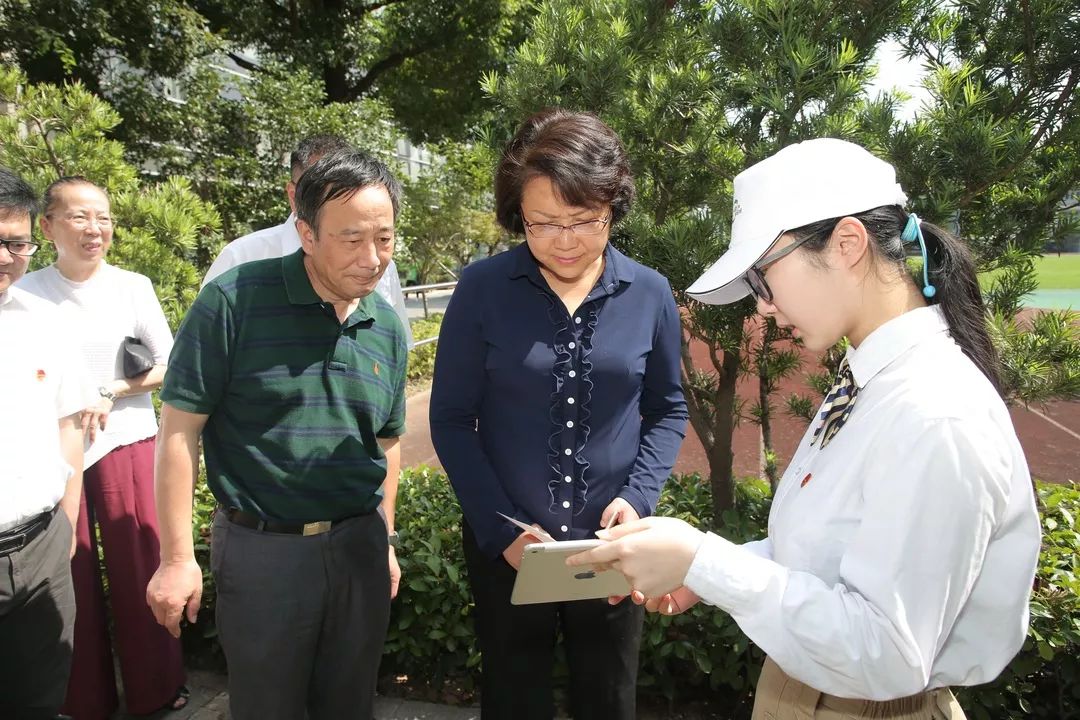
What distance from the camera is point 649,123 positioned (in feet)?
8.72

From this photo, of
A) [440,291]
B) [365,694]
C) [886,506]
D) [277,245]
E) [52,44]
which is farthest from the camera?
[440,291]

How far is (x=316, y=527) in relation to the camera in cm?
194

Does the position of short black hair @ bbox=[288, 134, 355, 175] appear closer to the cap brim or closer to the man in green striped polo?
the man in green striped polo

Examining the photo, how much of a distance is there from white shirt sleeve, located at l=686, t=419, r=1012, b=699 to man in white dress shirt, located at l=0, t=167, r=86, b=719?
200cm

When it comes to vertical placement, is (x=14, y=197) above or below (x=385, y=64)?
below

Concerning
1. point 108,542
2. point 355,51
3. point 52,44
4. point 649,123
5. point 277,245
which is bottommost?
point 108,542

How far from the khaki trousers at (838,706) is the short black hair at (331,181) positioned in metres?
1.54

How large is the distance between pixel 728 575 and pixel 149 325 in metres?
2.70

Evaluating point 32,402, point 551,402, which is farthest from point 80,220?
point 551,402

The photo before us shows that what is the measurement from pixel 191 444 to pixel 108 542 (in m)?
1.31

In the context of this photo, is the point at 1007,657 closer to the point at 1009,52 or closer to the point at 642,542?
the point at 642,542

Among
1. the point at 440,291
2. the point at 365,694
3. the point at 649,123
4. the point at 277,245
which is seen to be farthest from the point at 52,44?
the point at 440,291

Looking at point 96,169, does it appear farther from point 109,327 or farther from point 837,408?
point 837,408

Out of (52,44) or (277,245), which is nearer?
(277,245)
